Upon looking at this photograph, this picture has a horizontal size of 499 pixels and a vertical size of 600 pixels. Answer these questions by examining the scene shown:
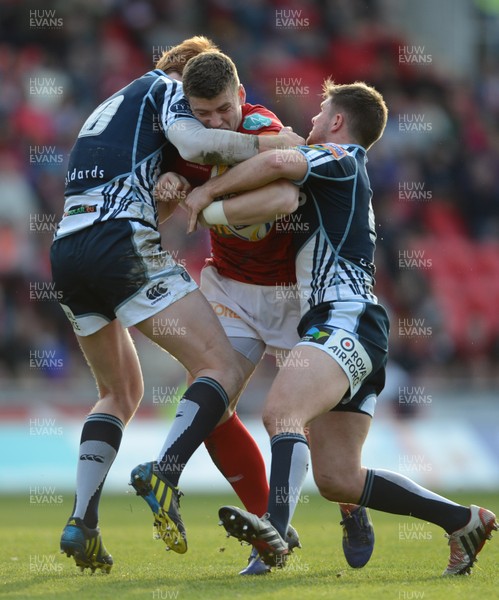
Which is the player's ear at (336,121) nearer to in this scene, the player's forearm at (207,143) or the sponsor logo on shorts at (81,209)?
the player's forearm at (207,143)

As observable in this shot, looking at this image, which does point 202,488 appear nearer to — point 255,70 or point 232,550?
point 232,550

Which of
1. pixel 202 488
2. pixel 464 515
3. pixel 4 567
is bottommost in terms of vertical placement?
pixel 202 488

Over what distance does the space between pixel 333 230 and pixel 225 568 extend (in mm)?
1858

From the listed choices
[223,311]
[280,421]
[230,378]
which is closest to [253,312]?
[223,311]

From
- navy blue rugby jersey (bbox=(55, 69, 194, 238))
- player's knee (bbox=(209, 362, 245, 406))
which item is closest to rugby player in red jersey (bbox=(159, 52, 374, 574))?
player's knee (bbox=(209, 362, 245, 406))

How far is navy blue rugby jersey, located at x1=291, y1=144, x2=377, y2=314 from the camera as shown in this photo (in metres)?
5.54

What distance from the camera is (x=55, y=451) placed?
11719mm

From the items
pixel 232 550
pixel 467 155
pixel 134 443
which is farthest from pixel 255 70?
pixel 232 550

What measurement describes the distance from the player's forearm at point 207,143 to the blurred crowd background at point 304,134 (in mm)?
7378

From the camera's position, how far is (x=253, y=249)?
6.02 m

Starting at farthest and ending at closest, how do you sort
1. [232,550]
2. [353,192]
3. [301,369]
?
[232,550] → [353,192] → [301,369]

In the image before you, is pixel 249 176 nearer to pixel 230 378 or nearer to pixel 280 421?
pixel 230 378

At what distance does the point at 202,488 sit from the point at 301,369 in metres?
6.87

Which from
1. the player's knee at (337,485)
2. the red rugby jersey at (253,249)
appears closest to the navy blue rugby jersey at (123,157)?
the red rugby jersey at (253,249)
